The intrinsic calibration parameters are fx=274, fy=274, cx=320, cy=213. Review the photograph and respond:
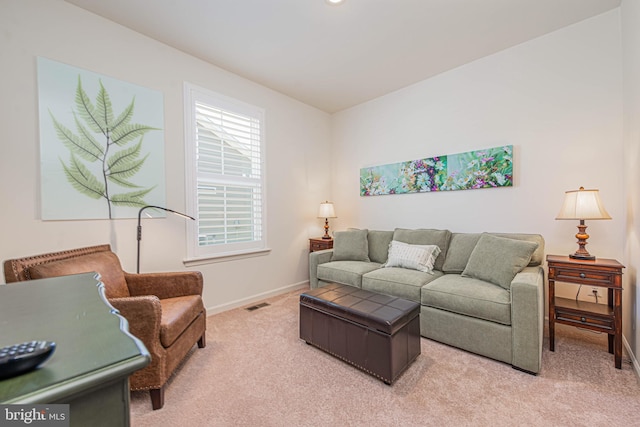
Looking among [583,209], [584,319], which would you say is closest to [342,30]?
[583,209]

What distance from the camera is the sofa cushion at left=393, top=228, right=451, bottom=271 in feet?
9.48

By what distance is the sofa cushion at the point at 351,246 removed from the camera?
3.41 meters

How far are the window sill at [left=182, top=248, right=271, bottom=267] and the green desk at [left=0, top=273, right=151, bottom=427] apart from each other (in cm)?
215

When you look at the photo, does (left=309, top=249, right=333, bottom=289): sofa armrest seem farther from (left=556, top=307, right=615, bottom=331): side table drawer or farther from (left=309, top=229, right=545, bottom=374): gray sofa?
(left=556, top=307, right=615, bottom=331): side table drawer

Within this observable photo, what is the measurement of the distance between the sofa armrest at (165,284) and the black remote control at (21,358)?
1.89 meters

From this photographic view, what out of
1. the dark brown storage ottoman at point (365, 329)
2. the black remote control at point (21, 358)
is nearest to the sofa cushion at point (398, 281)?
the dark brown storage ottoman at point (365, 329)

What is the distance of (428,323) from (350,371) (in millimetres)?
852

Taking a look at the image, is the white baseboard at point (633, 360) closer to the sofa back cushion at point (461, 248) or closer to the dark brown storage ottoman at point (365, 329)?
the sofa back cushion at point (461, 248)

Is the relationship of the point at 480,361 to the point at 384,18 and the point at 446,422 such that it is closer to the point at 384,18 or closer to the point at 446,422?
the point at 446,422

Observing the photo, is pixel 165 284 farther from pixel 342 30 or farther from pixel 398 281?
pixel 342 30

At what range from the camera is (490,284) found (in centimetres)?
226

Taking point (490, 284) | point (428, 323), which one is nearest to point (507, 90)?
point (490, 284)

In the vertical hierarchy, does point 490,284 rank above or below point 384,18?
below

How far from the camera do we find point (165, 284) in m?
2.19
